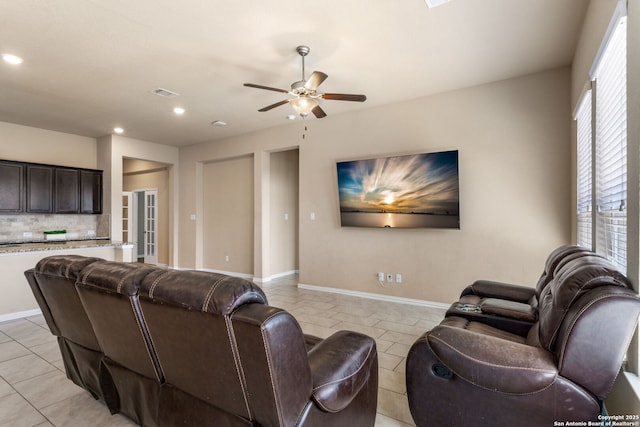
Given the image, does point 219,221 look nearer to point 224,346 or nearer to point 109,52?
point 109,52

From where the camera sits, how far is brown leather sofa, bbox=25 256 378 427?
3.83 feet

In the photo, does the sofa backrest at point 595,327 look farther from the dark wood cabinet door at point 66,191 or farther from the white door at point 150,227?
the white door at point 150,227

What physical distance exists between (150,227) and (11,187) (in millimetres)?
3202

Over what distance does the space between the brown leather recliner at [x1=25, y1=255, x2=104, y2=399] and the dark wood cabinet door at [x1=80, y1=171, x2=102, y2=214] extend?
490 cm

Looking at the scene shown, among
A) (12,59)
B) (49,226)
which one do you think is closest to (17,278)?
(49,226)

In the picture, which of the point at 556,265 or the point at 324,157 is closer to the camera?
the point at 556,265

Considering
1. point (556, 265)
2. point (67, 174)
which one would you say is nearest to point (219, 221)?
point (67, 174)

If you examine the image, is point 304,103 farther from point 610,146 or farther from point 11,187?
point 11,187

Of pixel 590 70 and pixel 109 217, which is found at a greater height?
pixel 590 70

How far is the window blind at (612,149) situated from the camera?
182cm

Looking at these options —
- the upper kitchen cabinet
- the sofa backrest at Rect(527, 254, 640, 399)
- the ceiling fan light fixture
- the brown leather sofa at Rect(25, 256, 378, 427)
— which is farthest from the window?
the upper kitchen cabinet

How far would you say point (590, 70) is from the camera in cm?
248

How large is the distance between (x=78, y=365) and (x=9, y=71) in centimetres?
361

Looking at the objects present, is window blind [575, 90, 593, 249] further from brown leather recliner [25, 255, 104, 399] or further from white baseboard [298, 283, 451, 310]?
brown leather recliner [25, 255, 104, 399]
